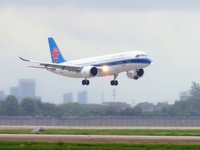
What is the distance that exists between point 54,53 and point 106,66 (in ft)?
86.5

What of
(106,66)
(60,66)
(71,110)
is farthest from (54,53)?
(71,110)

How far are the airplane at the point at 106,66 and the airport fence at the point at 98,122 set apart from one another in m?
28.5

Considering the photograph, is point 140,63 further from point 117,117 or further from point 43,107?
point 43,107

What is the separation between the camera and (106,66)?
114062 mm

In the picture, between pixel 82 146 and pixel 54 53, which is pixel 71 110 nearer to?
pixel 54 53

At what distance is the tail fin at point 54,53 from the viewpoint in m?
135

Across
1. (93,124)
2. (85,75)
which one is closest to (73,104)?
(93,124)

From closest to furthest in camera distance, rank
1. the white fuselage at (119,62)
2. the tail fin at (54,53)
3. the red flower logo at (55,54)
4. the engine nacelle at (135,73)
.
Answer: the white fuselage at (119,62), the engine nacelle at (135,73), the tail fin at (54,53), the red flower logo at (55,54)

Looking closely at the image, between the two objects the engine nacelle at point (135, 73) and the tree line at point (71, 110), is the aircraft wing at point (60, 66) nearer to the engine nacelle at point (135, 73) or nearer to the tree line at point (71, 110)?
the engine nacelle at point (135, 73)

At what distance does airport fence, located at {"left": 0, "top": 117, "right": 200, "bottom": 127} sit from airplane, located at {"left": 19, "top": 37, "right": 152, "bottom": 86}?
28488 mm

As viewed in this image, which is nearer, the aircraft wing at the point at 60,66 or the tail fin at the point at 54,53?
the aircraft wing at the point at 60,66

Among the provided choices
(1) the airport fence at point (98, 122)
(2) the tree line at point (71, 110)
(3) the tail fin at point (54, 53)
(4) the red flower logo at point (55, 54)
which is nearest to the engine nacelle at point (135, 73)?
(3) the tail fin at point (54, 53)

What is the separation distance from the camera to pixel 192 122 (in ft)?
504

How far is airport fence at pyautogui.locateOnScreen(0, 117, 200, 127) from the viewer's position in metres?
153
